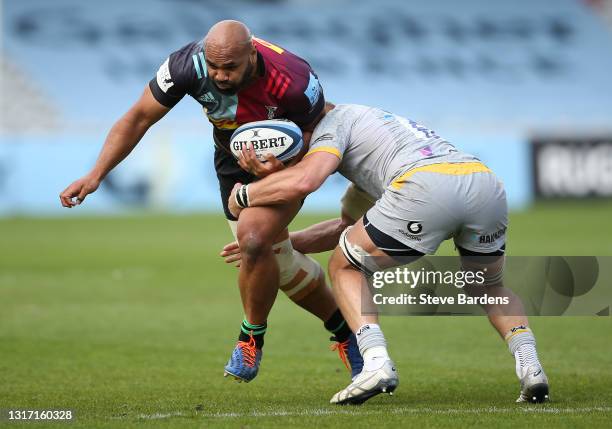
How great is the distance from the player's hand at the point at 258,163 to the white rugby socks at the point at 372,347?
1.01 metres

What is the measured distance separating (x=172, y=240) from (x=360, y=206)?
1128 cm

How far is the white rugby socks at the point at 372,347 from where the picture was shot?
221 inches

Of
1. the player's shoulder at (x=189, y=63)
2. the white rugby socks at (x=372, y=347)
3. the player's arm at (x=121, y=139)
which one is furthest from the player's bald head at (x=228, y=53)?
the white rugby socks at (x=372, y=347)

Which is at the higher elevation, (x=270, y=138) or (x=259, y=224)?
(x=270, y=138)

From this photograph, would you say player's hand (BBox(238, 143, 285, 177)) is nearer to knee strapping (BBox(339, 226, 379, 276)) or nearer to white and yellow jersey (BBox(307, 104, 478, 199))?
white and yellow jersey (BBox(307, 104, 478, 199))

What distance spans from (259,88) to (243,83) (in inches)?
6.3

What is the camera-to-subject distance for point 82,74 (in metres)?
32.9

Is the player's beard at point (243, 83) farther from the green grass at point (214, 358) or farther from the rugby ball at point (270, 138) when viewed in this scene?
the green grass at point (214, 358)

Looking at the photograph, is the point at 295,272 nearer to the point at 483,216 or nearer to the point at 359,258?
the point at 359,258

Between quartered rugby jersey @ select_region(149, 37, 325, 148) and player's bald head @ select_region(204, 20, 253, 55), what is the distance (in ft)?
0.95

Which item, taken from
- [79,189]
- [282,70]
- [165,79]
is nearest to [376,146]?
[282,70]

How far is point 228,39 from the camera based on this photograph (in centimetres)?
582

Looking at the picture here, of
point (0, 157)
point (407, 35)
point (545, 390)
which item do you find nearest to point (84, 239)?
point (0, 157)

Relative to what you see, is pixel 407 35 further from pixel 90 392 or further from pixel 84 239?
pixel 90 392
